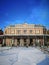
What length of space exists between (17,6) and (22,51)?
0.67 metres

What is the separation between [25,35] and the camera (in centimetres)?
159

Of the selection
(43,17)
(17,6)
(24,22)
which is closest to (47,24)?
(43,17)

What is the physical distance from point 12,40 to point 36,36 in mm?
257

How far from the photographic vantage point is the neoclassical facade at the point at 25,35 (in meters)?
1.59

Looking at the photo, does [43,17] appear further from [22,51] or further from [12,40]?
[22,51]

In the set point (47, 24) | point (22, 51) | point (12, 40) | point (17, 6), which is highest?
point (17, 6)

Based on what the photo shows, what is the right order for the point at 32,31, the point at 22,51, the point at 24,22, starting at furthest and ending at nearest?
the point at 22,51 → the point at 32,31 → the point at 24,22

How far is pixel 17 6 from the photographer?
1.53 m

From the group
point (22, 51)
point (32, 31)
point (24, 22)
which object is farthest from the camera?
point (22, 51)

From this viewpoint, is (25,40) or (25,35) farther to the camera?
(25,40)

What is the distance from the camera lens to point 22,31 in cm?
162

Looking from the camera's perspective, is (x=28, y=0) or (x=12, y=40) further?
(x=12, y=40)

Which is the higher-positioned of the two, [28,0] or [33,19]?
[28,0]

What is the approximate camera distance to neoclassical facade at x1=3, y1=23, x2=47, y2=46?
1.59m
